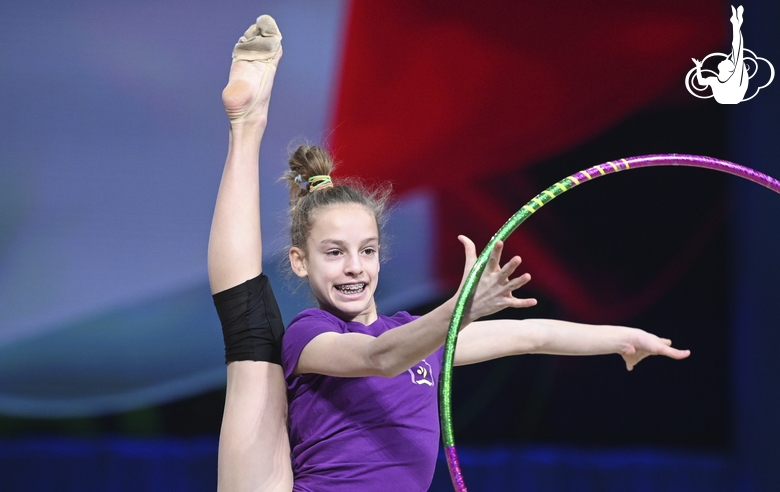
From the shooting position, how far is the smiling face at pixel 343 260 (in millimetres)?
1880

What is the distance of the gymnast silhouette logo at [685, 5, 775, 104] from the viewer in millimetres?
3365

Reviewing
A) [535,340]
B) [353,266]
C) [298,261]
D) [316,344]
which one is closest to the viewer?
[316,344]


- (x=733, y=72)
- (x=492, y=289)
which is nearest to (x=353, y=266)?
(x=492, y=289)

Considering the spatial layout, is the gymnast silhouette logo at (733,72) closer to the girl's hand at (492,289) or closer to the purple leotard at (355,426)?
the purple leotard at (355,426)

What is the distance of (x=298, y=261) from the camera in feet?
6.53

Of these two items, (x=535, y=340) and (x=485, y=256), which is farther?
(x=535, y=340)

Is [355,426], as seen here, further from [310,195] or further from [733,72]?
[733,72]

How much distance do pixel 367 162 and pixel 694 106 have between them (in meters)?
1.36

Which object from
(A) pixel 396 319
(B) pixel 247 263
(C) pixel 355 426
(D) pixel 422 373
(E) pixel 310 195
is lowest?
(C) pixel 355 426

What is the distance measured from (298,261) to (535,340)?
24.6 inches

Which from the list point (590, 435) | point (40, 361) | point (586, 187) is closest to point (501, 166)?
point (586, 187)

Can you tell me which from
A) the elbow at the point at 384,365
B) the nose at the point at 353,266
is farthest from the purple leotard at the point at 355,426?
the elbow at the point at 384,365

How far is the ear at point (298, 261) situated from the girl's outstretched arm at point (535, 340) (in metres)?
0.42

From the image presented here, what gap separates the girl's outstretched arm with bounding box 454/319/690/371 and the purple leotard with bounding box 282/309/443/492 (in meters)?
0.23
